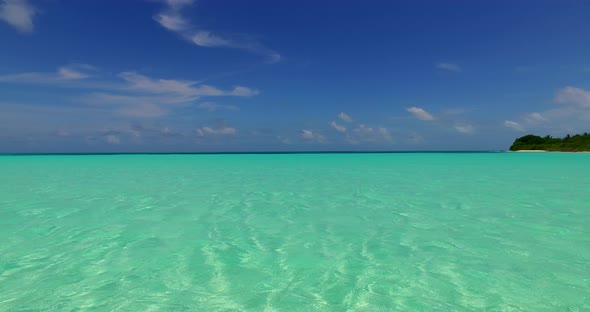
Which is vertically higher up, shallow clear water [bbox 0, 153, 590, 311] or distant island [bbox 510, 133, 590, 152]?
distant island [bbox 510, 133, 590, 152]

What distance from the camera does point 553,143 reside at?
8562 cm

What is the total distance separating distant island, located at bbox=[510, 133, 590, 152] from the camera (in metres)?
75.2

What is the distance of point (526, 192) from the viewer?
36.6ft

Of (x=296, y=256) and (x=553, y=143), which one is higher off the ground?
(x=553, y=143)

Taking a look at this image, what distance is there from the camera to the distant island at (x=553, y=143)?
75.2 metres

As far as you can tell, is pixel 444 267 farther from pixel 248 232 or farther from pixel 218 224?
pixel 218 224

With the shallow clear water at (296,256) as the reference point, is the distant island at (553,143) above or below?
above

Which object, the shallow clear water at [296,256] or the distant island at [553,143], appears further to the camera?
the distant island at [553,143]

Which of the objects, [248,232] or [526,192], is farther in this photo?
[526,192]

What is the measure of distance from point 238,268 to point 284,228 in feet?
7.13

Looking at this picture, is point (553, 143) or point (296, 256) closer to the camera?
point (296, 256)

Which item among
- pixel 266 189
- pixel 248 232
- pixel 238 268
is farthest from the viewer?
pixel 266 189

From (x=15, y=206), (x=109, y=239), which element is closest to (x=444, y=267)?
(x=109, y=239)

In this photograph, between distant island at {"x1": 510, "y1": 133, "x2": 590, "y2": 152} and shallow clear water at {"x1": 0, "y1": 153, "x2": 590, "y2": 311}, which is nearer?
shallow clear water at {"x1": 0, "y1": 153, "x2": 590, "y2": 311}
